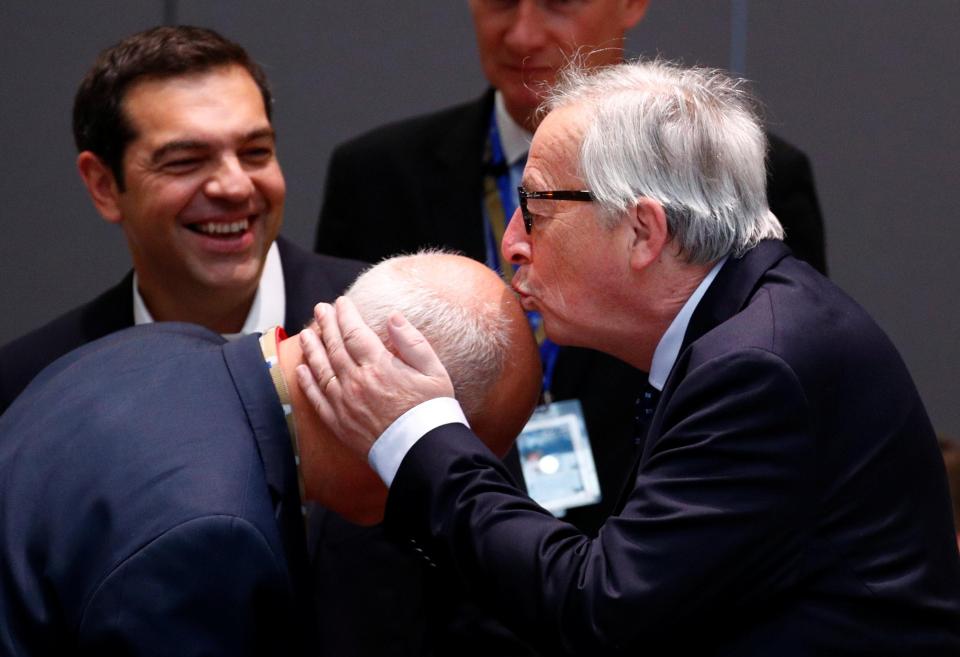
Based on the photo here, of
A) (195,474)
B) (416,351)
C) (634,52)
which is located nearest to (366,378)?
(416,351)

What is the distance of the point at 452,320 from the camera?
183 cm

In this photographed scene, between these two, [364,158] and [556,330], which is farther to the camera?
[364,158]

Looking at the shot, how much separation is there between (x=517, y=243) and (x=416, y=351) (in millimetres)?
263

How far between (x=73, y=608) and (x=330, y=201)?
178 centimetres

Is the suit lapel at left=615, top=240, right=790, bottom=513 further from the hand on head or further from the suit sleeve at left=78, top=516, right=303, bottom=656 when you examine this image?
the suit sleeve at left=78, top=516, right=303, bottom=656

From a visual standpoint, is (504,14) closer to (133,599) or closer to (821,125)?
(821,125)

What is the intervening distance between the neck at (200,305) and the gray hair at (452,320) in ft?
3.04

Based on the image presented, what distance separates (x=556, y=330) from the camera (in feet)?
6.25

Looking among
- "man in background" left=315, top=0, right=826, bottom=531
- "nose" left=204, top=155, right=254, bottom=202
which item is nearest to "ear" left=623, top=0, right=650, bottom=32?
"man in background" left=315, top=0, right=826, bottom=531

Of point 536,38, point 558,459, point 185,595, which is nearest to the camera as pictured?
point 185,595

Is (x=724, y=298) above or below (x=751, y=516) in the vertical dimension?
above

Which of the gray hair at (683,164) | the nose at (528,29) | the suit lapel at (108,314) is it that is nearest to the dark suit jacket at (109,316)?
the suit lapel at (108,314)

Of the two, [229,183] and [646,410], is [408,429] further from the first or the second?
[229,183]

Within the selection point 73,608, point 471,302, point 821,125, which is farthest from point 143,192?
point 821,125
